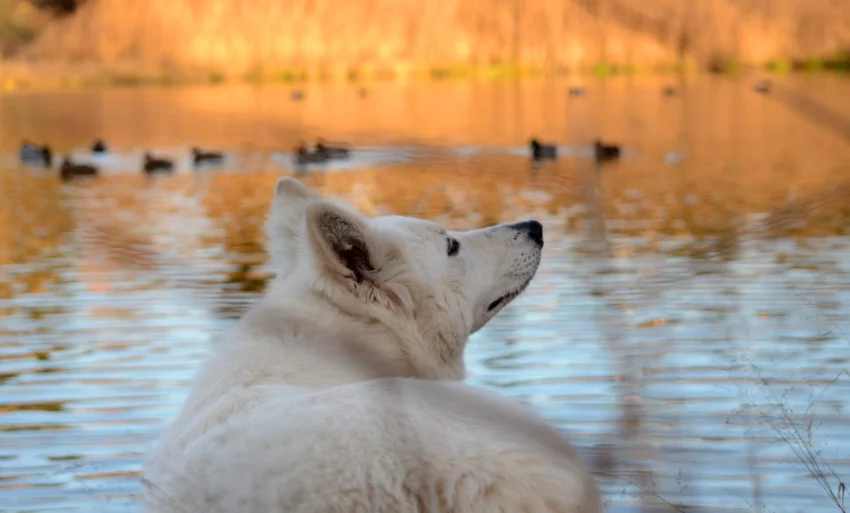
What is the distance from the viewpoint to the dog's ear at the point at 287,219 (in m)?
4.27

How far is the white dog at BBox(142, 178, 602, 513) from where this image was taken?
258cm

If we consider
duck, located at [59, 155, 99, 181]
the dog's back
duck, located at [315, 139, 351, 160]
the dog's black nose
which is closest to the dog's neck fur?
the dog's back

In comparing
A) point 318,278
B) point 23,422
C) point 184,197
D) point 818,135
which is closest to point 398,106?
point 818,135

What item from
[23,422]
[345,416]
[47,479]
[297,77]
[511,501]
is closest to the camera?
[511,501]

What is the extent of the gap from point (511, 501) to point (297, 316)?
1506mm

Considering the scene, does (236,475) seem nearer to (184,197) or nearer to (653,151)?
(184,197)

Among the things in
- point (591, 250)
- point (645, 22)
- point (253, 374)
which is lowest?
point (253, 374)

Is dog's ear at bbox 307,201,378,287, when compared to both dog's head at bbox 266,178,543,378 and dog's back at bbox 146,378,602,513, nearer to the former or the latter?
dog's head at bbox 266,178,543,378

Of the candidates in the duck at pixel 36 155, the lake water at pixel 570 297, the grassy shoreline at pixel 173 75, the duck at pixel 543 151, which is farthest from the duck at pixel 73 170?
the grassy shoreline at pixel 173 75

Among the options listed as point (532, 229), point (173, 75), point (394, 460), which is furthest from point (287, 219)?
point (173, 75)

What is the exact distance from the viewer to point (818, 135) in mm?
36438

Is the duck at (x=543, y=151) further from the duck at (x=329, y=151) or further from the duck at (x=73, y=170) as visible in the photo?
the duck at (x=73, y=170)

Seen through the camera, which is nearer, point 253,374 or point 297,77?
point 253,374

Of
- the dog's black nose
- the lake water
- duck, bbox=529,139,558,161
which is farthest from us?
duck, bbox=529,139,558,161
